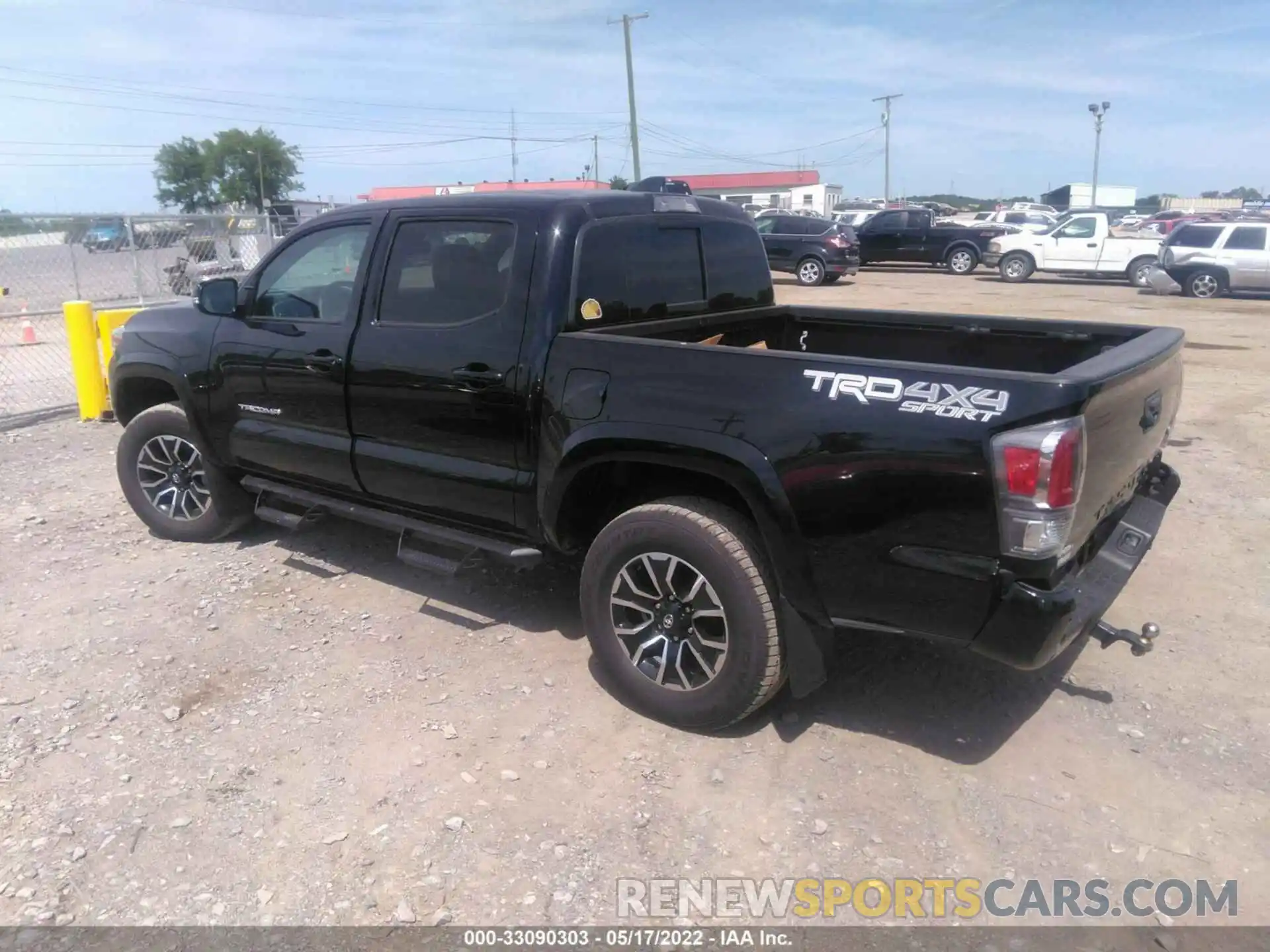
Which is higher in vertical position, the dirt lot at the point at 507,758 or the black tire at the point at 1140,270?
the black tire at the point at 1140,270

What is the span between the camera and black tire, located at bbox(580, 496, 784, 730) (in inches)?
129

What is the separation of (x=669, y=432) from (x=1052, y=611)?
1325 mm

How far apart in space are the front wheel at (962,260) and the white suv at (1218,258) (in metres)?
5.65

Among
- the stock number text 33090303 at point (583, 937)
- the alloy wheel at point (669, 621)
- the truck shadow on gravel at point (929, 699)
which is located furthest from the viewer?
the truck shadow on gravel at point (929, 699)

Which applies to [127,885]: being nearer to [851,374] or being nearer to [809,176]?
[851,374]

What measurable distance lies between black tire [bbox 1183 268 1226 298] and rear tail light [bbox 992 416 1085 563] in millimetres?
21450

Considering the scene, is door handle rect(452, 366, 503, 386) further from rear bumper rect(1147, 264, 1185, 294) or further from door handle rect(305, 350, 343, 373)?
rear bumper rect(1147, 264, 1185, 294)

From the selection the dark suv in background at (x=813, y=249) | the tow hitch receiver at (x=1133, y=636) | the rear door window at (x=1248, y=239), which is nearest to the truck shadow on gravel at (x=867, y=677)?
the tow hitch receiver at (x=1133, y=636)

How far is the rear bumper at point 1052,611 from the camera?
2.77m

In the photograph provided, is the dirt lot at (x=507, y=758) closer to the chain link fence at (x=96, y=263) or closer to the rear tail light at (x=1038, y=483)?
the rear tail light at (x=1038, y=483)

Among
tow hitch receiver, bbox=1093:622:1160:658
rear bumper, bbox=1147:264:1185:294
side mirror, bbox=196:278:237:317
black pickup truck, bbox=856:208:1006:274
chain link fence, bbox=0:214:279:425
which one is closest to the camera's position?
tow hitch receiver, bbox=1093:622:1160:658

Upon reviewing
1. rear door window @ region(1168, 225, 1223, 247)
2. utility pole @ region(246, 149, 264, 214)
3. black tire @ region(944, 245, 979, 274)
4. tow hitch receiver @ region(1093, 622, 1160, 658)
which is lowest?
tow hitch receiver @ region(1093, 622, 1160, 658)

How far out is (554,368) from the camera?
365cm

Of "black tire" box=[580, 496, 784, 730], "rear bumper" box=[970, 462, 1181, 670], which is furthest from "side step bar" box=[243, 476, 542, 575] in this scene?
"rear bumper" box=[970, 462, 1181, 670]
